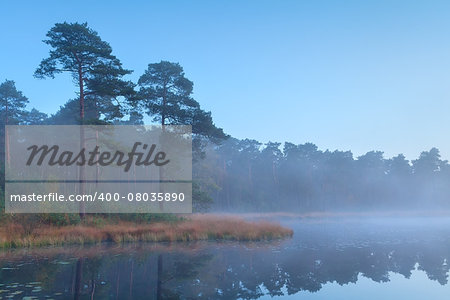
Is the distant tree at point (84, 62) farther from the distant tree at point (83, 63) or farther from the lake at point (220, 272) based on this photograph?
the lake at point (220, 272)

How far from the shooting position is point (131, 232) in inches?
946

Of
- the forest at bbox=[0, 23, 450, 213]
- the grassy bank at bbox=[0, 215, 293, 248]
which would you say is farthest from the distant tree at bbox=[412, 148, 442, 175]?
the grassy bank at bbox=[0, 215, 293, 248]

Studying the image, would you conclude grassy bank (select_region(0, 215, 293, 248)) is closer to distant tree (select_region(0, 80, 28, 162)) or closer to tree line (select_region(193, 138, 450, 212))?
distant tree (select_region(0, 80, 28, 162))

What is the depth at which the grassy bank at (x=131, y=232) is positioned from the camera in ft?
69.9

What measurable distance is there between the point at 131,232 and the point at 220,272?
1161 centimetres

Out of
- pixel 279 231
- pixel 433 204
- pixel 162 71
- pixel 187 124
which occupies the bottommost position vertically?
pixel 433 204

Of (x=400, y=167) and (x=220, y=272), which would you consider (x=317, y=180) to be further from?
(x=220, y=272)

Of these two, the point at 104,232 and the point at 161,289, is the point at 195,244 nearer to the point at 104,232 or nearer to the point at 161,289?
the point at 104,232

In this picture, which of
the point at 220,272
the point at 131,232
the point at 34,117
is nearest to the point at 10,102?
the point at 34,117

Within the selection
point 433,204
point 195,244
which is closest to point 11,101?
point 195,244

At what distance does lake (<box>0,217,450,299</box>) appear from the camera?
11.3 metres

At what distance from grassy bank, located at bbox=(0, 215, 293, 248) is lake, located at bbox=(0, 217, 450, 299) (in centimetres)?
167

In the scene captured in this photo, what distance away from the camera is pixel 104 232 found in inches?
924

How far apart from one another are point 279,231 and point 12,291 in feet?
68.2
